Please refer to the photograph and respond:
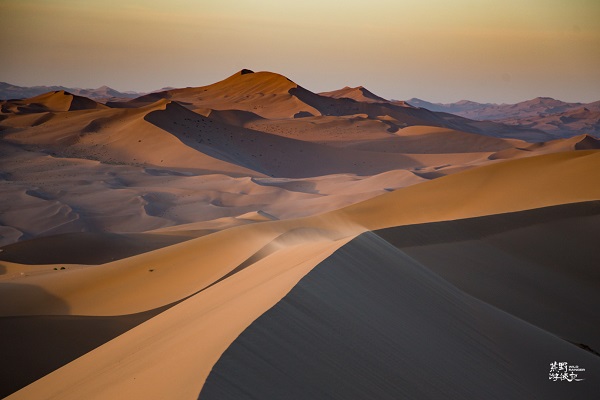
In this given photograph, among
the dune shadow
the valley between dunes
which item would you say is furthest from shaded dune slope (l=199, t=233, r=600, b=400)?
the dune shadow

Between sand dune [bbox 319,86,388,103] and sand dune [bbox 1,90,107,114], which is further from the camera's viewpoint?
sand dune [bbox 319,86,388,103]

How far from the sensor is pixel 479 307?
691 centimetres

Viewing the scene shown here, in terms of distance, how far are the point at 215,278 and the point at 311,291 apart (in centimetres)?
445

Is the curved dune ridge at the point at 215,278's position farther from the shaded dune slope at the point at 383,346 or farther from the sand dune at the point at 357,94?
the sand dune at the point at 357,94

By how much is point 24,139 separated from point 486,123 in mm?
75815

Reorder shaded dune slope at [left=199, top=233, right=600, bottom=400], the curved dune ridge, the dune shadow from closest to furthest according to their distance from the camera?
shaded dune slope at [left=199, top=233, right=600, bottom=400], the curved dune ridge, the dune shadow

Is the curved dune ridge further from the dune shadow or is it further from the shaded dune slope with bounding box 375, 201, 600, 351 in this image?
Result: the shaded dune slope with bounding box 375, 201, 600, 351

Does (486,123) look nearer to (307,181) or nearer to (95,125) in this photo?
(95,125)

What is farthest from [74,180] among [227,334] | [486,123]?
[486,123]
